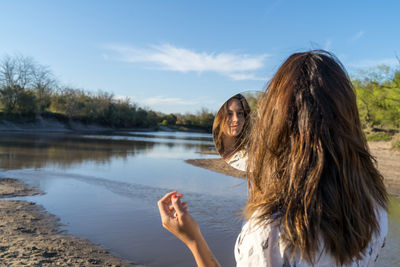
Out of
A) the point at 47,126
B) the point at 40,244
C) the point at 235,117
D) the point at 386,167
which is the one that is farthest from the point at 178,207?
the point at 47,126

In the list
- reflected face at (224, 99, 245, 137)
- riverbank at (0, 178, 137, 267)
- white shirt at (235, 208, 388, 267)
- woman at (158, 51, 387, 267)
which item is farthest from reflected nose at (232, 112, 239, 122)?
riverbank at (0, 178, 137, 267)

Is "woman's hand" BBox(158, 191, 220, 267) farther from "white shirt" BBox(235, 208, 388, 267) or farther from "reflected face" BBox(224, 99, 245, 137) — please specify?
"reflected face" BBox(224, 99, 245, 137)

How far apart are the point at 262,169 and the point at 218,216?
8073 millimetres

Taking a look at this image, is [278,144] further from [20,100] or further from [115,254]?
[20,100]

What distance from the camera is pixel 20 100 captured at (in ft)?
171

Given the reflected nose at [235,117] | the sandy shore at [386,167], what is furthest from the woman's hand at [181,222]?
the sandy shore at [386,167]

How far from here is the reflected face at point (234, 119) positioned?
1474 millimetres

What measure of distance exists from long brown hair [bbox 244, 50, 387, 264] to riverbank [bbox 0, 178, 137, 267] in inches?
191

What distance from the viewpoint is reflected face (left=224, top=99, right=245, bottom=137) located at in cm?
147

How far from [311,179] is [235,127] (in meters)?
0.61

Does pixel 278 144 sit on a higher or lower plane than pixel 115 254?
higher

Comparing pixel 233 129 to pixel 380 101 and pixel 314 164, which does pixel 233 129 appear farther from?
pixel 380 101

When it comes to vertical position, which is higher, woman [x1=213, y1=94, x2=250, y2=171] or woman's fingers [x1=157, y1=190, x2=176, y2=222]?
woman [x1=213, y1=94, x2=250, y2=171]

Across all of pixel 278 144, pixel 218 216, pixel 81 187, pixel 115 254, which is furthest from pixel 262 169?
pixel 81 187
